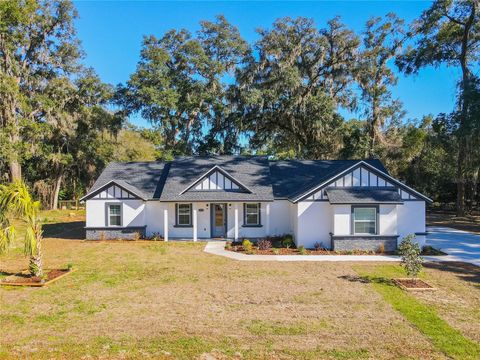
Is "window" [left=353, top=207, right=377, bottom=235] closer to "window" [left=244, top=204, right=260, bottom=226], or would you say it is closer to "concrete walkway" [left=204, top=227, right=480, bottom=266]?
"concrete walkway" [left=204, top=227, right=480, bottom=266]

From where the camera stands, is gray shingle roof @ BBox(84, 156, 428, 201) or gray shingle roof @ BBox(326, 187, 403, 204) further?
gray shingle roof @ BBox(84, 156, 428, 201)

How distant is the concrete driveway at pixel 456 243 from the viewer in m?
14.7

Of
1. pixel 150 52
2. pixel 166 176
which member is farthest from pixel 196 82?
pixel 166 176

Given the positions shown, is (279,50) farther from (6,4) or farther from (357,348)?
(357,348)

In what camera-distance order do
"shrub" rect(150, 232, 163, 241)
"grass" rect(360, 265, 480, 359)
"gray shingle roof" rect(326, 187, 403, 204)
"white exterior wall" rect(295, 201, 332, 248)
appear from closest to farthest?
Answer: "grass" rect(360, 265, 480, 359)
"gray shingle roof" rect(326, 187, 403, 204)
"white exterior wall" rect(295, 201, 332, 248)
"shrub" rect(150, 232, 163, 241)

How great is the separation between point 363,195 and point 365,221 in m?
1.23

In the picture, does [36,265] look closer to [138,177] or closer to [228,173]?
[138,177]

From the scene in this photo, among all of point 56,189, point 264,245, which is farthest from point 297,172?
point 56,189

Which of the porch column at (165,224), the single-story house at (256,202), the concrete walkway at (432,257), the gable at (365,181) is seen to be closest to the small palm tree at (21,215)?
the concrete walkway at (432,257)

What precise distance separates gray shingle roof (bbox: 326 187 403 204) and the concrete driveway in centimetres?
332

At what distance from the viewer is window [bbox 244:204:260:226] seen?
63.5 feet

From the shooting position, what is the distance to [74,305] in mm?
8906

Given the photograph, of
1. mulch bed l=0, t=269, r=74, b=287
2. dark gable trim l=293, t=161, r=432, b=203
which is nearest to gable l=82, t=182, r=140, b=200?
mulch bed l=0, t=269, r=74, b=287

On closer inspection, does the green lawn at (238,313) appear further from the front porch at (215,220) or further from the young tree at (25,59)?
the young tree at (25,59)
